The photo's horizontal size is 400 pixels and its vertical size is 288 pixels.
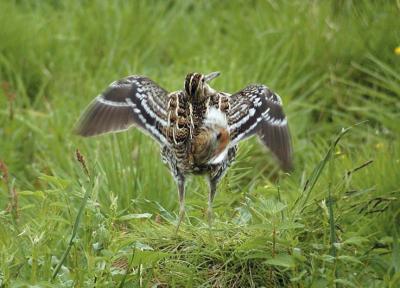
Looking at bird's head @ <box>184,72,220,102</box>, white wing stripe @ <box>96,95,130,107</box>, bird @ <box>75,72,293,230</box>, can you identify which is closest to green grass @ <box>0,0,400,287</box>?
bird @ <box>75,72,293,230</box>

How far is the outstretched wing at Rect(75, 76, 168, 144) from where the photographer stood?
5203 millimetres

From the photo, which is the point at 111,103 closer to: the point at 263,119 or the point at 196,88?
the point at 196,88

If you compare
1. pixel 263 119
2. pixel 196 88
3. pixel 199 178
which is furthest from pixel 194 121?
pixel 199 178

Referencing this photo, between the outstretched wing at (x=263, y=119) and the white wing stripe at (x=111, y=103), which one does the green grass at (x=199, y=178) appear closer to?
the outstretched wing at (x=263, y=119)

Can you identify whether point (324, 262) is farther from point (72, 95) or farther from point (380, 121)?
point (72, 95)

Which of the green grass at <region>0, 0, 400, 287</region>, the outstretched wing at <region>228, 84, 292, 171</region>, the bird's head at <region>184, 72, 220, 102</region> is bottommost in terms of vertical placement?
the green grass at <region>0, 0, 400, 287</region>

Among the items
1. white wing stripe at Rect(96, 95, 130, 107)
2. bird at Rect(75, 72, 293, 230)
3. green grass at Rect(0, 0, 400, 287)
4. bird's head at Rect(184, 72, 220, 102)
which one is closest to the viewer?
green grass at Rect(0, 0, 400, 287)

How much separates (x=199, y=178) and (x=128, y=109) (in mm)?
544

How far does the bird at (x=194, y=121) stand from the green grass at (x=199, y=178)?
21 centimetres

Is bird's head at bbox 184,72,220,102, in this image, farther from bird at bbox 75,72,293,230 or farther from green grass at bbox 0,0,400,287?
green grass at bbox 0,0,400,287

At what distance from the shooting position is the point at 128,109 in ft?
17.4

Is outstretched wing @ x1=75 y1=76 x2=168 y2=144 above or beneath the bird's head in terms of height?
beneath

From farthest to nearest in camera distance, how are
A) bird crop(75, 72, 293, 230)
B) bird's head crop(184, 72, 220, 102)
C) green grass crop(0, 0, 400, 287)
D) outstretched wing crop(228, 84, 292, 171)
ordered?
1. outstretched wing crop(228, 84, 292, 171)
2. bird's head crop(184, 72, 220, 102)
3. bird crop(75, 72, 293, 230)
4. green grass crop(0, 0, 400, 287)

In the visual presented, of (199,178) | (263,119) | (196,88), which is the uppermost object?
(196,88)
